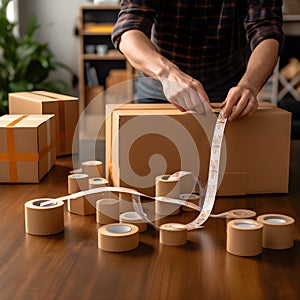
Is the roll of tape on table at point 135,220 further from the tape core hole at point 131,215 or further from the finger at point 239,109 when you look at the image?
the finger at point 239,109

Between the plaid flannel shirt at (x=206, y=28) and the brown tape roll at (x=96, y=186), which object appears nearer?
the brown tape roll at (x=96, y=186)

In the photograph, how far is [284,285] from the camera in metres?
0.87

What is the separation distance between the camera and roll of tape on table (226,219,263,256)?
3.25 ft

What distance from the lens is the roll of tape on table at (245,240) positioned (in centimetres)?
99

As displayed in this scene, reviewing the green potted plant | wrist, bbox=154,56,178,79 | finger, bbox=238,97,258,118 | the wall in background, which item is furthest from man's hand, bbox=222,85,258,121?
the wall in background

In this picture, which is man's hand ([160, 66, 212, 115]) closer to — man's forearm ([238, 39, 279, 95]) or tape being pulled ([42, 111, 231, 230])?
tape being pulled ([42, 111, 231, 230])

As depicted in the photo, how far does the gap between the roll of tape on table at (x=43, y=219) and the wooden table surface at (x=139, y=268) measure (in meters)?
0.02

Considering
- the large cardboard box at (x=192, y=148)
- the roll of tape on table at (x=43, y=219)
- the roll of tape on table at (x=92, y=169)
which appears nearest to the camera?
the roll of tape on table at (x=43, y=219)

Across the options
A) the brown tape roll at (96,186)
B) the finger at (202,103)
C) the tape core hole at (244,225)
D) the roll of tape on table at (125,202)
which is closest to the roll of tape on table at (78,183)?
the brown tape roll at (96,186)

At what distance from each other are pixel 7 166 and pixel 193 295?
84cm

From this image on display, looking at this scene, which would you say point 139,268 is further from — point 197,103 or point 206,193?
point 197,103

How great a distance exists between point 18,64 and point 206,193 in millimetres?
3838

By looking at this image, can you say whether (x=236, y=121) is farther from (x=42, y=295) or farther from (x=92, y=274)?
(x=42, y=295)

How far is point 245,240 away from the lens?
99cm
